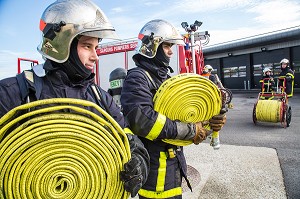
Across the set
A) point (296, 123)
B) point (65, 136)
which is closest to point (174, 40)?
point (65, 136)

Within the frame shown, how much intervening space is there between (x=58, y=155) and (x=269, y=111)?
7.62 metres

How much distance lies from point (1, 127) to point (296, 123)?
8894 mm

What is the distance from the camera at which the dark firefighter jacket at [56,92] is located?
1251mm

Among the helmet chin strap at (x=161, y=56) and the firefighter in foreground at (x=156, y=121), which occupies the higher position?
the helmet chin strap at (x=161, y=56)

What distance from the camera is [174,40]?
253 cm

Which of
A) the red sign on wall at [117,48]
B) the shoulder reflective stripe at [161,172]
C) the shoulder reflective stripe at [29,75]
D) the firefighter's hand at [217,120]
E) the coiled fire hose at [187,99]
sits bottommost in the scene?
the shoulder reflective stripe at [161,172]

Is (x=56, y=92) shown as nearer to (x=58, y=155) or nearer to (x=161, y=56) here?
(x=58, y=155)

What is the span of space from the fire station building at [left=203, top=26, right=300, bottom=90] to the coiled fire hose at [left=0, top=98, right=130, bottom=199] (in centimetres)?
1995

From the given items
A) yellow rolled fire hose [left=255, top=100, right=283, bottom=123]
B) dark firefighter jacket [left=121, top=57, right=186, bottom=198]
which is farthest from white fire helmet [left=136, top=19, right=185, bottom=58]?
yellow rolled fire hose [left=255, top=100, right=283, bottom=123]

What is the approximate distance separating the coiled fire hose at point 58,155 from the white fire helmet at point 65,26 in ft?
1.36

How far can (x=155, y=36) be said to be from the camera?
2504 millimetres

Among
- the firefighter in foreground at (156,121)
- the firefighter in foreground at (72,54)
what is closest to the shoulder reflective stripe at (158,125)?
the firefighter in foreground at (156,121)

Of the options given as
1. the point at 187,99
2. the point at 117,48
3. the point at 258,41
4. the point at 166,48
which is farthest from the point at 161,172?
the point at 258,41

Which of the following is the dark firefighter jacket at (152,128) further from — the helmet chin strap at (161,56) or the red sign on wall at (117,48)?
the red sign on wall at (117,48)
